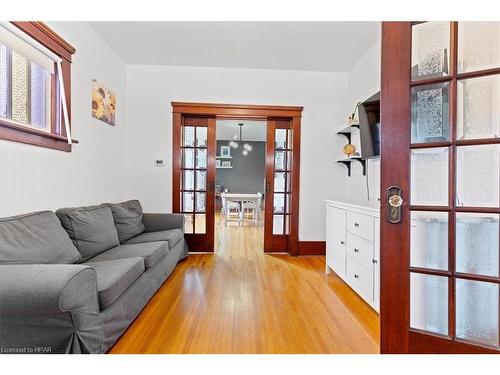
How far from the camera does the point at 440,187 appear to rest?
1197mm

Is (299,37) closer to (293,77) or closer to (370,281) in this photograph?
(293,77)

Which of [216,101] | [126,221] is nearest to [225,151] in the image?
[216,101]

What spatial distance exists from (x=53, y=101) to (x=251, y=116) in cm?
236

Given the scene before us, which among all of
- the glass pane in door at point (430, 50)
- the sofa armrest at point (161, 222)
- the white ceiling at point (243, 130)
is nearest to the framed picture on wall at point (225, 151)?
the white ceiling at point (243, 130)

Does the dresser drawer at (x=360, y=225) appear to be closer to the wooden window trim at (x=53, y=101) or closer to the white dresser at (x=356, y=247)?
the white dresser at (x=356, y=247)

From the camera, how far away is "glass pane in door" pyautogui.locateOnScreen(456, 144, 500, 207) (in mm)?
1113

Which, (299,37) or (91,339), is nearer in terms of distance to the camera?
(91,339)

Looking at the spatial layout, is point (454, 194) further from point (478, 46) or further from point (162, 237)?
point (162, 237)

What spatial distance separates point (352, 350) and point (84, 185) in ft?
9.31

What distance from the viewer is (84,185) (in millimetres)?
2635

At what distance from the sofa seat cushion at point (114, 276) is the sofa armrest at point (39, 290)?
24 centimetres

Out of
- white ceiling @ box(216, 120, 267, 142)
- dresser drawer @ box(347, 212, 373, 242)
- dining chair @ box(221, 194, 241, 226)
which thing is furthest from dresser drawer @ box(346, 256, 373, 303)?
white ceiling @ box(216, 120, 267, 142)

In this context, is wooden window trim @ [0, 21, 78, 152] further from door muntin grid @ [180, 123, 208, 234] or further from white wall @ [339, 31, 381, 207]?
white wall @ [339, 31, 381, 207]
